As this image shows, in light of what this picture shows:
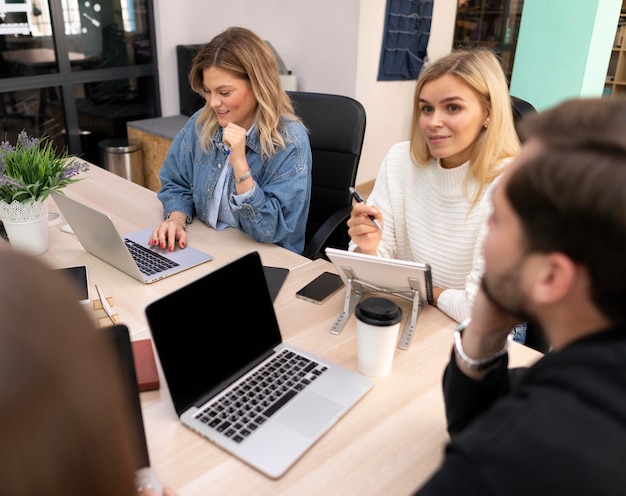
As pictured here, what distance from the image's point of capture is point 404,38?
4.11 metres

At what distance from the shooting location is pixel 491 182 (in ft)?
4.74

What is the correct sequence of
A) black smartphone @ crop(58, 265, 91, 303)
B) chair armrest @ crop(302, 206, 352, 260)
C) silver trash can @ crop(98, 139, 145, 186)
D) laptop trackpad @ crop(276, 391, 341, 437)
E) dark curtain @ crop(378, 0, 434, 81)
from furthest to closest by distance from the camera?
dark curtain @ crop(378, 0, 434, 81) → silver trash can @ crop(98, 139, 145, 186) → chair armrest @ crop(302, 206, 352, 260) → black smartphone @ crop(58, 265, 91, 303) → laptop trackpad @ crop(276, 391, 341, 437)

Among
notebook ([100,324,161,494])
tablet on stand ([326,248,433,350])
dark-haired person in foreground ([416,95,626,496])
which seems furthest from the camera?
tablet on stand ([326,248,433,350])

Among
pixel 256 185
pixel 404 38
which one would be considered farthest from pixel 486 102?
pixel 404 38

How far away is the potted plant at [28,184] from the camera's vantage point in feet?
4.79

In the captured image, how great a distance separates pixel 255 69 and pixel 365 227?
683 millimetres

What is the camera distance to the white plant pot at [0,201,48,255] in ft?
4.93

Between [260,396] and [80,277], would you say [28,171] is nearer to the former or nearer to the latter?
[80,277]

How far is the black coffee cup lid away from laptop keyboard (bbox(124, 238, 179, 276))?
2.18 feet

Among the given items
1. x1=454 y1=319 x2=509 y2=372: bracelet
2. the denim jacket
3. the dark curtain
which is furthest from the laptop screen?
the dark curtain

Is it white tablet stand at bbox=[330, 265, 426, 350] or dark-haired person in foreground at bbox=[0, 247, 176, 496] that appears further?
white tablet stand at bbox=[330, 265, 426, 350]

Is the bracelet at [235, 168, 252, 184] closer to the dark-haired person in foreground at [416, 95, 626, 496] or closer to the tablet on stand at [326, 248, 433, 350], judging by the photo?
the tablet on stand at [326, 248, 433, 350]

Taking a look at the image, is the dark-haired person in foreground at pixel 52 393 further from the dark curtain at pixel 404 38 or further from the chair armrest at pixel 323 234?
the dark curtain at pixel 404 38

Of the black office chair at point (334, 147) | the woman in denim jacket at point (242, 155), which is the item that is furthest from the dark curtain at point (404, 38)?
the woman in denim jacket at point (242, 155)
